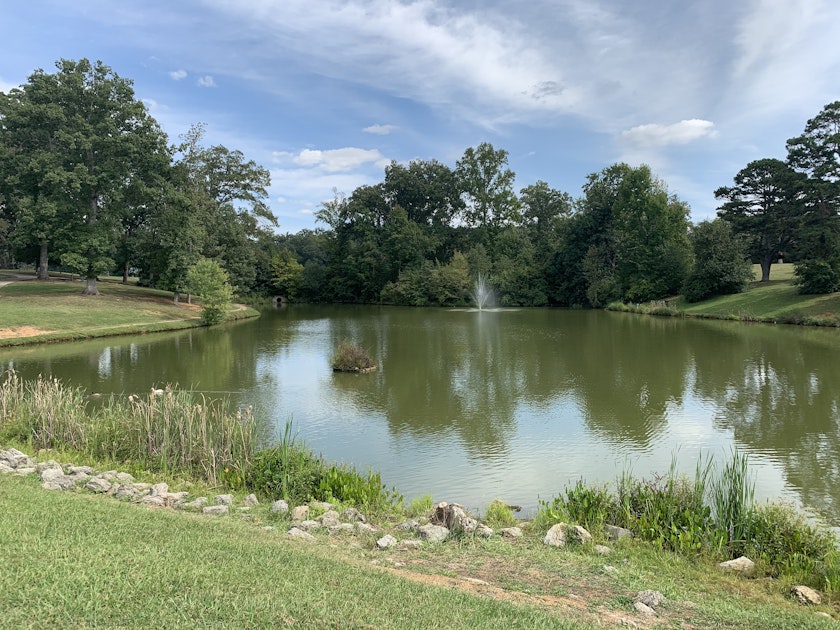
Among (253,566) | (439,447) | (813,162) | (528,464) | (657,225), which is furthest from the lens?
(657,225)

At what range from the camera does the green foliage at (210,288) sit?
1433 inches

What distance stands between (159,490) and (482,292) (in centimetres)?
5854

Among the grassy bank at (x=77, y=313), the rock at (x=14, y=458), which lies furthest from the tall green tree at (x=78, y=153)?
the rock at (x=14, y=458)

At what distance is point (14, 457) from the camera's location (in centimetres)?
835

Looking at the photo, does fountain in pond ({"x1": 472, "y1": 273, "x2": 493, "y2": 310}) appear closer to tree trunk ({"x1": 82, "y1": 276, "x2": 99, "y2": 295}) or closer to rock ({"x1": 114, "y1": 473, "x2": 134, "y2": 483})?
tree trunk ({"x1": 82, "y1": 276, "x2": 99, "y2": 295})

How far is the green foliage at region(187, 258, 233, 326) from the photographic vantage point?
119ft

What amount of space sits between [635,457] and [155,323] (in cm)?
3117

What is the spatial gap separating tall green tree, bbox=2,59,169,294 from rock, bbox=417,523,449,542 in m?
34.6

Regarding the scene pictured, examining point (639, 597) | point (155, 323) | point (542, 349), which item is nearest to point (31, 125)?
point (155, 323)

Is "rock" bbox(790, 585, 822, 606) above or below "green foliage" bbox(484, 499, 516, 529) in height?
above

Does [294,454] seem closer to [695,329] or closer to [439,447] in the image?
[439,447]

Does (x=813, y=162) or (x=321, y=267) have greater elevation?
(x=813, y=162)

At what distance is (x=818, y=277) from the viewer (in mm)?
37219

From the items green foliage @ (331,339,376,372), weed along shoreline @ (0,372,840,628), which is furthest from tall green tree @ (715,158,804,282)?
weed along shoreline @ (0,372,840,628)
